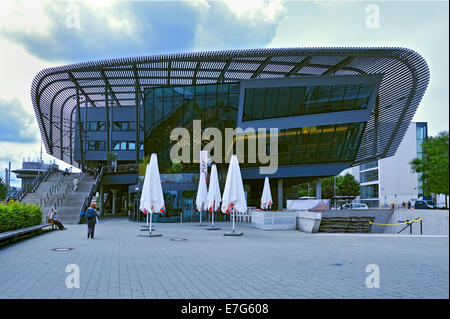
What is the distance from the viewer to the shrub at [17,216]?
14211 mm

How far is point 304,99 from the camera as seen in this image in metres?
35.7

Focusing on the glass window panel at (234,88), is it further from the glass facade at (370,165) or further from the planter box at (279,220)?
the glass facade at (370,165)

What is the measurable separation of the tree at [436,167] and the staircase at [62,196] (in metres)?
29.1

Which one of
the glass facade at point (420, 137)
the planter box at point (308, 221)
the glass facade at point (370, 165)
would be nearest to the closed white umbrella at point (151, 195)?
the planter box at point (308, 221)

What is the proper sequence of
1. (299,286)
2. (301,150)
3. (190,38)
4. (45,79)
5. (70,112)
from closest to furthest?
(190,38), (299,286), (301,150), (45,79), (70,112)

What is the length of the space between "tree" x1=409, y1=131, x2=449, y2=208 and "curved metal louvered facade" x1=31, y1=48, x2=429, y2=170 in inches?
1243

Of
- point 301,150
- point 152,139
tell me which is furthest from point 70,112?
point 301,150

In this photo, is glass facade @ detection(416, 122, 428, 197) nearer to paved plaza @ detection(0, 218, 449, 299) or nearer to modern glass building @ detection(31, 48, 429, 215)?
paved plaza @ detection(0, 218, 449, 299)

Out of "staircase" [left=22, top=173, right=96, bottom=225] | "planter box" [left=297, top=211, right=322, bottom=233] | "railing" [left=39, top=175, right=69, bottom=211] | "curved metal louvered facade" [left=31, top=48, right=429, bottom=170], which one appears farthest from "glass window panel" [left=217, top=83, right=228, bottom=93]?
"planter box" [left=297, top=211, right=322, bottom=233]

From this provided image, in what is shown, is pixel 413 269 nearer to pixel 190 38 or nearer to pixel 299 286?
pixel 299 286

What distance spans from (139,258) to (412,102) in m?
33.9

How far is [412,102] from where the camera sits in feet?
118

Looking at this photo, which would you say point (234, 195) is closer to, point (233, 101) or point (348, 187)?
point (233, 101)

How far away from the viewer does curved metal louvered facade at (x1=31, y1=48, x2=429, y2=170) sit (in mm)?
33375
